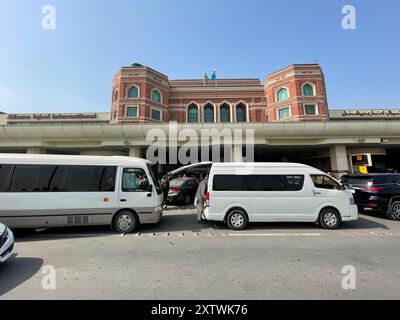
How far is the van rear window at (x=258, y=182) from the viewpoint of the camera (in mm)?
6633

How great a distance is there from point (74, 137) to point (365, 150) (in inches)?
1142

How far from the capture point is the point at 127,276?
353 centimetres

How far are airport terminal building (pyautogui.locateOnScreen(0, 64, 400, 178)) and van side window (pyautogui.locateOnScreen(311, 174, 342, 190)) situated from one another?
10617 millimetres

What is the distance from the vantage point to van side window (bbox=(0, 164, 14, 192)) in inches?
229

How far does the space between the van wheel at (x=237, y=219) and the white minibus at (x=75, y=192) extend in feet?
8.31

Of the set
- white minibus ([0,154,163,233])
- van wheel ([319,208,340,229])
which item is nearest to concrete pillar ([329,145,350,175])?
van wheel ([319,208,340,229])

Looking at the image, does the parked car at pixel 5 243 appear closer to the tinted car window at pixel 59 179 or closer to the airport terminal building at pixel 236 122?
the tinted car window at pixel 59 179

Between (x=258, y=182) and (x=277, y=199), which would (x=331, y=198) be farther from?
(x=258, y=182)

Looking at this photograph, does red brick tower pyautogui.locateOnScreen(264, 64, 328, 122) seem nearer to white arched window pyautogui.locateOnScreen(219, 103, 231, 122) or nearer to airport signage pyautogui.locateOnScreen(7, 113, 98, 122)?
white arched window pyautogui.locateOnScreen(219, 103, 231, 122)

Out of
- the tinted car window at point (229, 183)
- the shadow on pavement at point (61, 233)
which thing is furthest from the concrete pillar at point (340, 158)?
the shadow on pavement at point (61, 233)

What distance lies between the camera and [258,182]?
671 centimetres

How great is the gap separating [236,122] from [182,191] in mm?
8386

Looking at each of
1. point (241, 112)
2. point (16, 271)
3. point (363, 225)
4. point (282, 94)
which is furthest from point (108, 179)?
point (241, 112)

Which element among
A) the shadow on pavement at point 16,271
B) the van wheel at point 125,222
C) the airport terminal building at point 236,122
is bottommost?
the shadow on pavement at point 16,271
